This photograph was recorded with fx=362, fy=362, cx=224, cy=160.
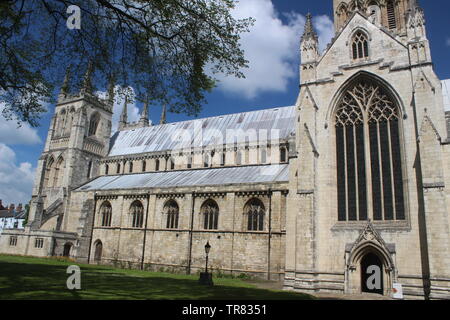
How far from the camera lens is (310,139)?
943 inches

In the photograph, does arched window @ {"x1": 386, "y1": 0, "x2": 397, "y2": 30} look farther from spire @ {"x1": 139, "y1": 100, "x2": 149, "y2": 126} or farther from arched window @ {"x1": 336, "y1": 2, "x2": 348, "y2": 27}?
spire @ {"x1": 139, "y1": 100, "x2": 149, "y2": 126}

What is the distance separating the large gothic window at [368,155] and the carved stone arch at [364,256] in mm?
1428

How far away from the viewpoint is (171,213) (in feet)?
113

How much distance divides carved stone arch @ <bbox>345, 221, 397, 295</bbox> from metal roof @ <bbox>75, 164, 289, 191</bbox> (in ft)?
28.8

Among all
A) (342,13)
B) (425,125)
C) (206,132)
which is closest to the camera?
(425,125)

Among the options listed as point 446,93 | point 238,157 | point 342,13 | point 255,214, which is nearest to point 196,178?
point 238,157

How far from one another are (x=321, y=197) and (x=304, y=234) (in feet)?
9.05

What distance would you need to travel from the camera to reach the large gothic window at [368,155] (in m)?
21.9

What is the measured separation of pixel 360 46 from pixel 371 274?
15.0 m

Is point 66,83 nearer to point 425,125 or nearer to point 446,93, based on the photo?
point 425,125

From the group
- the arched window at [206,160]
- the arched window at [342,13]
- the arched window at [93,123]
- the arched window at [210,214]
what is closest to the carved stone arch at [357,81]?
the arched window at [342,13]

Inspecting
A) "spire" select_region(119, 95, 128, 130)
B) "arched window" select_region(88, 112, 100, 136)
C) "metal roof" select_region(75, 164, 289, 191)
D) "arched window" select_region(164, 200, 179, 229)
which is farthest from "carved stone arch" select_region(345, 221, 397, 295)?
"spire" select_region(119, 95, 128, 130)

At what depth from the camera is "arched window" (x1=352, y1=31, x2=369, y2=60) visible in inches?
962
